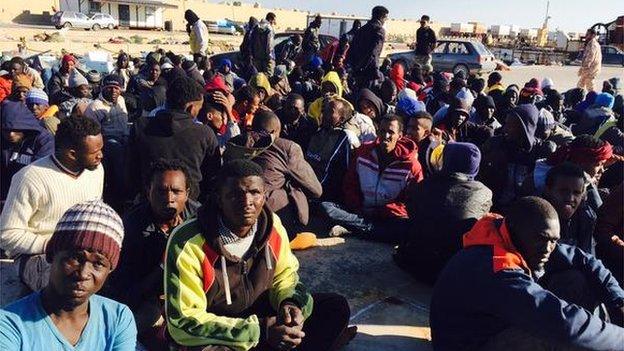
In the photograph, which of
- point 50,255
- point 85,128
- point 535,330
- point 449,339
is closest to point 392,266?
point 449,339

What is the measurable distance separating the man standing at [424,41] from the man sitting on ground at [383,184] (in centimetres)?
704

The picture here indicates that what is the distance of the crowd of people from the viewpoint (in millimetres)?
2400

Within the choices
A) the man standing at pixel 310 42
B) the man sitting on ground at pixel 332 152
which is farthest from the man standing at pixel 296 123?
the man standing at pixel 310 42

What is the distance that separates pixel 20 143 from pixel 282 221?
2.30 metres

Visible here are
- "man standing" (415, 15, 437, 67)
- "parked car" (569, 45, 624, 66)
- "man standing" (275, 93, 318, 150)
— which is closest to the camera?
"man standing" (275, 93, 318, 150)

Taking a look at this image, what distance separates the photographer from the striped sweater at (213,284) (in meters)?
2.53

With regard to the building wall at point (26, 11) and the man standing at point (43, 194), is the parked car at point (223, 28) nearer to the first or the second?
the building wall at point (26, 11)

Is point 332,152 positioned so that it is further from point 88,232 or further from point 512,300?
point 88,232

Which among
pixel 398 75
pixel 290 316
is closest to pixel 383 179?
pixel 290 316

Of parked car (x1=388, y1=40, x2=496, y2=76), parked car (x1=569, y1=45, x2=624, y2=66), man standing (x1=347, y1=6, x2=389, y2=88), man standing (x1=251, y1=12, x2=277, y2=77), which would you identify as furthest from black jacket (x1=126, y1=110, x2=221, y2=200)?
parked car (x1=569, y1=45, x2=624, y2=66)

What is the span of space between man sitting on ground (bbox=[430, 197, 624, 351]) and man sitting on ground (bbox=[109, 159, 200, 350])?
5.02 ft

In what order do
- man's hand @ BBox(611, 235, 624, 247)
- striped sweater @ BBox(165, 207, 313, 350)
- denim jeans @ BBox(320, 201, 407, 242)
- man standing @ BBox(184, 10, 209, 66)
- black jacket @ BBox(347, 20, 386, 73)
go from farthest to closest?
man standing @ BBox(184, 10, 209, 66) → black jacket @ BBox(347, 20, 386, 73) → denim jeans @ BBox(320, 201, 407, 242) → man's hand @ BBox(611, 235, 624, 247) → striped sweater @ BBox(165, 207, 313, 350)

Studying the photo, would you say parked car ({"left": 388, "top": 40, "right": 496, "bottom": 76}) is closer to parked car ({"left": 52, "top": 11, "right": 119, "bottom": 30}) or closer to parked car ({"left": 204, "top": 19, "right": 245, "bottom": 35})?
parked car ({"left": 204, "top": 19, "right": 245, "bottom": 35})

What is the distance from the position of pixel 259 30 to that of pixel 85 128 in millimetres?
7530
